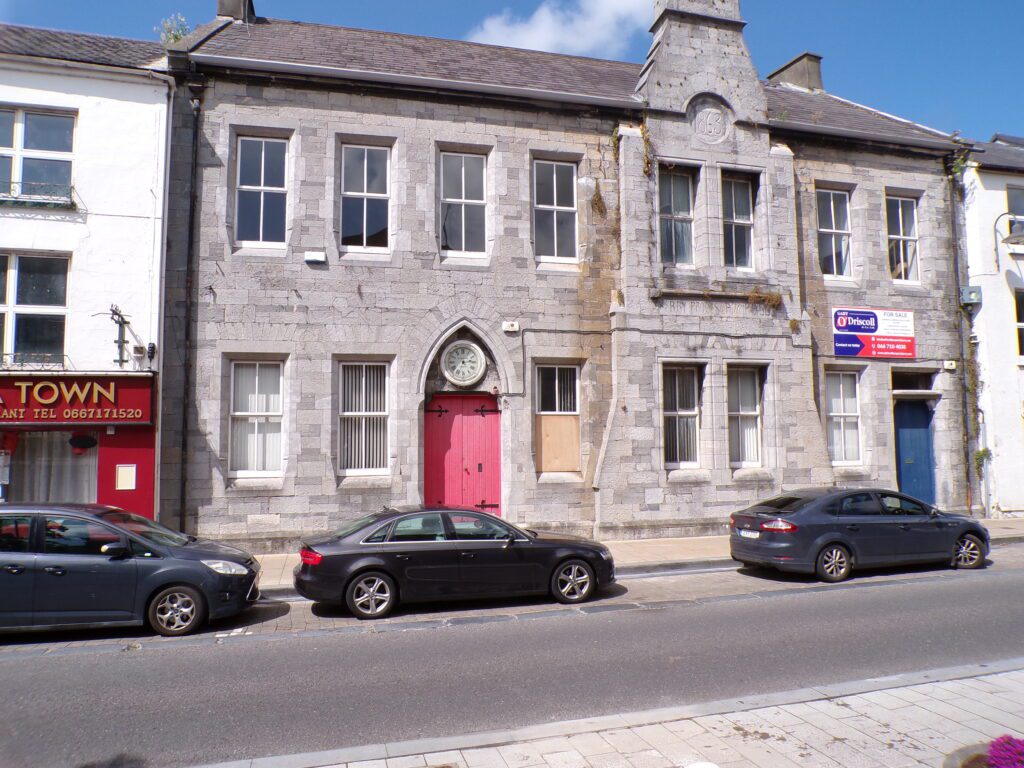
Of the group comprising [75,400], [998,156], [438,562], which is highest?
[998,156]

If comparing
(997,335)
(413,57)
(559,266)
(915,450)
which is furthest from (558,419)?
(997,335)

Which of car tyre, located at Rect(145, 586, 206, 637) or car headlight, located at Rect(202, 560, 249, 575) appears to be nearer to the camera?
car tyre, located at Rect(145, 586, 206, 637)

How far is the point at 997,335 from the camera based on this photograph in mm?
17016

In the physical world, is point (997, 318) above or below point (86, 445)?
above

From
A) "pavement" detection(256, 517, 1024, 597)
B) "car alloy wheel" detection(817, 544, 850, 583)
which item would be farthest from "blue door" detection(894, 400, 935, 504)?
"car alloy wheel" detection(817, 544, 850, 583)

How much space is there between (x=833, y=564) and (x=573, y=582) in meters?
4.24

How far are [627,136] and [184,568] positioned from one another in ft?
38.2

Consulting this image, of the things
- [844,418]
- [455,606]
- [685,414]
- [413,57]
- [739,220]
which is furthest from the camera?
[844,418]

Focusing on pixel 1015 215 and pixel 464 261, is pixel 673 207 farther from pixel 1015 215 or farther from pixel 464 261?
pixel 1015 215

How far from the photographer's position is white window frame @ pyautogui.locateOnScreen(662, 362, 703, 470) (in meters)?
14.6

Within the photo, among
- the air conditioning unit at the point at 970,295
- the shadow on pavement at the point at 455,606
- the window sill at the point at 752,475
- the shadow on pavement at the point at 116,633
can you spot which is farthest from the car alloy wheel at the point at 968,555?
the shadow on pavement at the point at 116,633

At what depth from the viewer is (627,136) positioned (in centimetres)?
1464

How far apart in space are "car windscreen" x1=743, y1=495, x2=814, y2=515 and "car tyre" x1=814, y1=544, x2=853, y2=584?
0.71 metres

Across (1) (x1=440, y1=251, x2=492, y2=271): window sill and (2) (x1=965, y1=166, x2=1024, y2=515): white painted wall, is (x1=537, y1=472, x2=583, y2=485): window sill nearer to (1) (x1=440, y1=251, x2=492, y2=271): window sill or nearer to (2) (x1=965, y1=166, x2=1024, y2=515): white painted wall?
(1) (x1=440, y1=251, x2=492, y2=271): window sill
